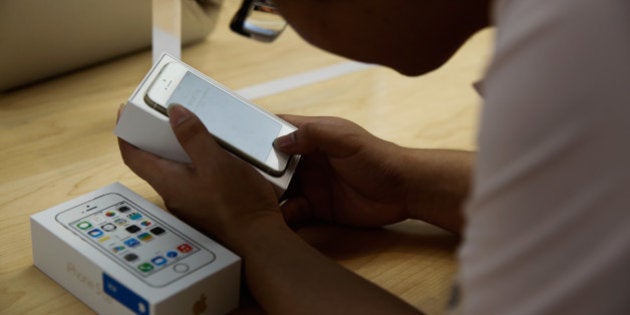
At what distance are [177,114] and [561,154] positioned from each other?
42 centimetres

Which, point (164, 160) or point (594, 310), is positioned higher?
point (594, 310)

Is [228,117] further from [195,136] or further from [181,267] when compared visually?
[181,267]

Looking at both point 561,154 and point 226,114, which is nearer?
point 561,154

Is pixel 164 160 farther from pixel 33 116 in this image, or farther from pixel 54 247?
pixel 33 116

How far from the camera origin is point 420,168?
0.90m

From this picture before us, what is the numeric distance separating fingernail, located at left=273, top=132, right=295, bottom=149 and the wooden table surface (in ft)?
0.29

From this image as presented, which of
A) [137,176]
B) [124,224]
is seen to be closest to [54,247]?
[124,224]

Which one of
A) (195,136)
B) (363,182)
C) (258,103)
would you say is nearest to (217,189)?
(195,136)

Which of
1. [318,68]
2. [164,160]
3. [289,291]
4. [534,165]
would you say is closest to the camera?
[534,165]

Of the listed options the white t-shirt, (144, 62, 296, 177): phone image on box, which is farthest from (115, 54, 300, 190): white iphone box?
the white t-shirt

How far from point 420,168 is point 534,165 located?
0.45 metres

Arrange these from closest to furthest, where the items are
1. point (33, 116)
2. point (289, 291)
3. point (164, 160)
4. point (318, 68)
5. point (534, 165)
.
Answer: point (534, 165) < point (289, 291) < point (164, 160) < point (33, 116) < point (318, 68)

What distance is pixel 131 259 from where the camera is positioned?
71 centimetres

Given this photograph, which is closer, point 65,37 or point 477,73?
point 65,37
